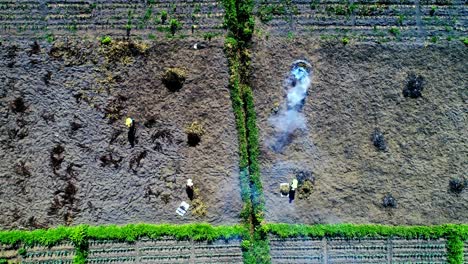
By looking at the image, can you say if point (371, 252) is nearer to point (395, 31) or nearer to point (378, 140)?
point (378, 140)

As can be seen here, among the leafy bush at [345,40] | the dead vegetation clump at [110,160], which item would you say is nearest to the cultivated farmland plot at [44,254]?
the dead vegetation clump at [110,160]

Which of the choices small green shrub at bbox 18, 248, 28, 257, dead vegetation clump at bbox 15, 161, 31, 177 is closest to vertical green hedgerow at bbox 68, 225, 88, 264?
small green shrub at bbox 18, 248, 28, 257

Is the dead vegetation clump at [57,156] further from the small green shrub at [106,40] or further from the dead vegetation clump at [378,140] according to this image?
the dead vegetation clump at [378,140]

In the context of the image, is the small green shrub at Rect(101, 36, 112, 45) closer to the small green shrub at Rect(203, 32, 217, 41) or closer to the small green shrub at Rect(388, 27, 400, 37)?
the small green shrub at Rect(203, 32, 217, 41)

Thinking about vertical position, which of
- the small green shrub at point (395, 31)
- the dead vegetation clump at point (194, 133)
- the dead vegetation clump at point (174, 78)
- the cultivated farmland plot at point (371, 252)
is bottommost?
the cultivated farmland plot at point (371, 252)

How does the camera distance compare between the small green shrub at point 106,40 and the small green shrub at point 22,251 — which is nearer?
the small green shrub at point 22,251

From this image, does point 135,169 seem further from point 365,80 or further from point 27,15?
point 365,80

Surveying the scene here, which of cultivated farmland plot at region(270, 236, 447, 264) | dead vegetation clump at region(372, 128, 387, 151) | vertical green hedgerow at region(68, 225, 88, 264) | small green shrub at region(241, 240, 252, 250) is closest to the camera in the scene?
vertical green hedgerow at region(68, 225, 88, 264)
